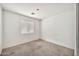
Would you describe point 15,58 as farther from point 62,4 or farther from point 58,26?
point 62,4

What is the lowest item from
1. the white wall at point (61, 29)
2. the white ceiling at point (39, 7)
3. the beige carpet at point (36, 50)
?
the beige carpet at point (36, 50)

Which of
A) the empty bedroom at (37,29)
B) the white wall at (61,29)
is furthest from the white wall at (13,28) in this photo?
the white wall at (61,29)

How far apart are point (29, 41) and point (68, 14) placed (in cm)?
90

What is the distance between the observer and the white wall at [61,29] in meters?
0.99

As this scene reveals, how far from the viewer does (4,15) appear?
0.96m

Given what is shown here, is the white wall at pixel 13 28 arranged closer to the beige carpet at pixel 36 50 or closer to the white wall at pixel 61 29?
the beige carpet at pixel 36 50

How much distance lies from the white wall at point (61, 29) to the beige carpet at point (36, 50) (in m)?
0.11

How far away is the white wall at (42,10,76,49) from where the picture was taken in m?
0.99

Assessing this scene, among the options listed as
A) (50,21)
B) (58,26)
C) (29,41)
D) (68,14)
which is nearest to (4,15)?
(29,41)

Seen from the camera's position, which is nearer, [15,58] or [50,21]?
[15,58]

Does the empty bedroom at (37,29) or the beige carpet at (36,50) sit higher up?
the empty bedroom at (37,29)

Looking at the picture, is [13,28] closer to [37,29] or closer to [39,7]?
[37,29]

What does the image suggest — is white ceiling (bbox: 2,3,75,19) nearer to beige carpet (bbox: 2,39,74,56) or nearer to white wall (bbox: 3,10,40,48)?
white wall (bbox: 3,10,40,48)

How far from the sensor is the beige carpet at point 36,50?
1.00 metres
